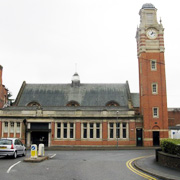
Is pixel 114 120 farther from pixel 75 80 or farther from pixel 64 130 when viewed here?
pixel 75 80

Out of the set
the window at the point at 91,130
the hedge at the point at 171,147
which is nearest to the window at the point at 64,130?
the window at the point at 91,130

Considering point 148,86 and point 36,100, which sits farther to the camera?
point 36,100

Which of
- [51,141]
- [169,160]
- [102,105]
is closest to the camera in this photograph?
[169,160]

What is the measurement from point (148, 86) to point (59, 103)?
15.9m

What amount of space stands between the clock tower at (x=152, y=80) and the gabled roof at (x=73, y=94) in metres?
6.02

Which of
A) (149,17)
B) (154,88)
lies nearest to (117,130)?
(154,88)

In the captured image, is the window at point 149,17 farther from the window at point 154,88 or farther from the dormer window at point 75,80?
the dormer window at point 75,80

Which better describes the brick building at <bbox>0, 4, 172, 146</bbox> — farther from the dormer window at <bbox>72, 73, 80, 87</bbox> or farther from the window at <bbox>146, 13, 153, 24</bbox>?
the dormer window at <bbox>72, 73, 80, 87</bbox>

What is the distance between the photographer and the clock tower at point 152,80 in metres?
41.4

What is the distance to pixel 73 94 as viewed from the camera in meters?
49.6

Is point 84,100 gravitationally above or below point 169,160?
above

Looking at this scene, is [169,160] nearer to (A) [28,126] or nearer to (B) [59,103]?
(A) [28,126]

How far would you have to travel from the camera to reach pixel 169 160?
15.4m

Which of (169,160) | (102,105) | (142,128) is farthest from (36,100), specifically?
(169,160)
